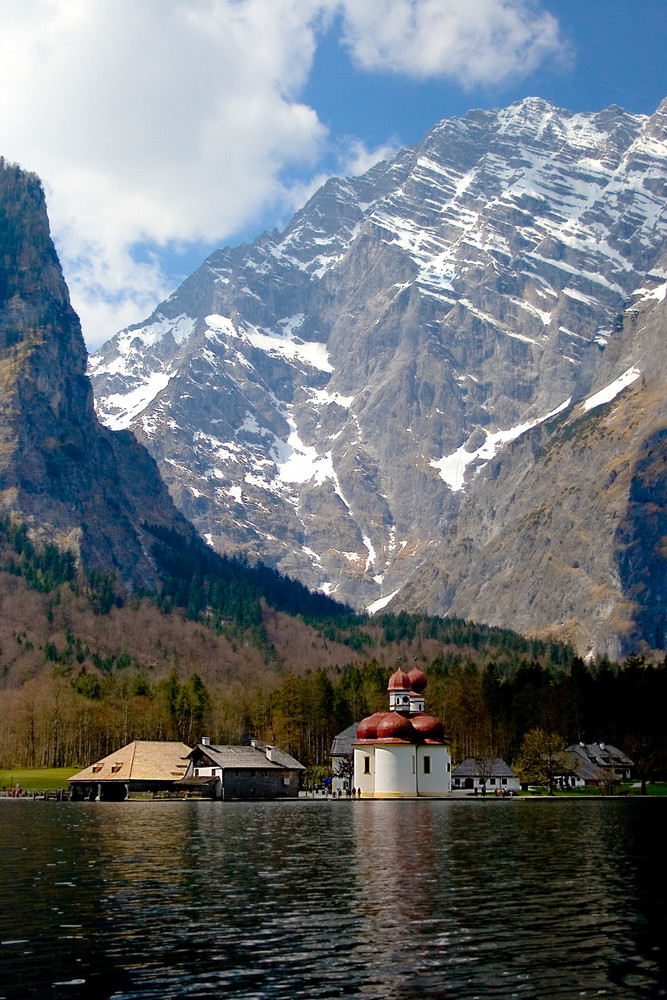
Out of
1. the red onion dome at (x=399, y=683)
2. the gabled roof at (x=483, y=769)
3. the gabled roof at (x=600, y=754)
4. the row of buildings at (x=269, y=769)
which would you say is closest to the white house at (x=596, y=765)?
the gabled roof at (x=600, y=754)

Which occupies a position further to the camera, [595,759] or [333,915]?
[595,759]

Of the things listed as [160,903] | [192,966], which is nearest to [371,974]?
[192,966]

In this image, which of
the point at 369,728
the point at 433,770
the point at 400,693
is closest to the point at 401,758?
the point at 433,770

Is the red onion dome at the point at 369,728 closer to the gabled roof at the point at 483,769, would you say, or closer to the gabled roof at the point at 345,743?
the gabled roof at the point at 345,743

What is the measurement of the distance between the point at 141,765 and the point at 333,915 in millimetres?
124982

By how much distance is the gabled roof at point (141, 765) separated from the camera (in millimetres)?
158750

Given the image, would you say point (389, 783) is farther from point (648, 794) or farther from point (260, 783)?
point (648, 794)

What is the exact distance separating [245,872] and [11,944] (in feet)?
69.2

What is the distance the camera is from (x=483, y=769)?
589ft

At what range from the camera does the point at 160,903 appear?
4516cm

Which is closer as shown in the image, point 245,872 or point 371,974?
point 371,974

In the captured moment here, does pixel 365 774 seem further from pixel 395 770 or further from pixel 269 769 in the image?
pixel 269 769

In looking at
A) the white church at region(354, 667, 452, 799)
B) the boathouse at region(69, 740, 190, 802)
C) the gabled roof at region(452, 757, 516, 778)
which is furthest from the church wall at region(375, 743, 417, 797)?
the boathouse at region(69, 740, 190, 802)

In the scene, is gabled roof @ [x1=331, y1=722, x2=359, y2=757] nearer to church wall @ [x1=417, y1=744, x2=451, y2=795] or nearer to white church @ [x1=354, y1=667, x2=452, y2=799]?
white church @ [x1=354, y1=667, x2=452, y2=799]
